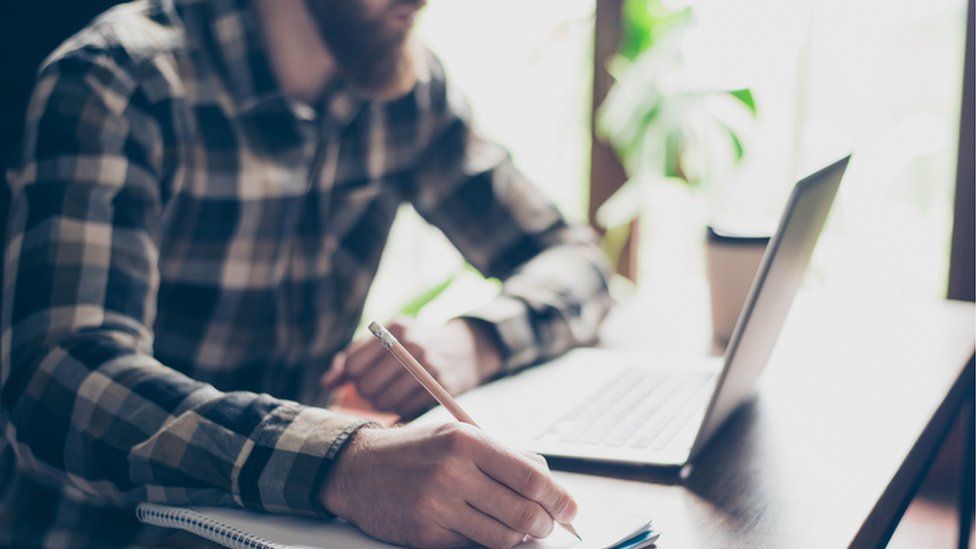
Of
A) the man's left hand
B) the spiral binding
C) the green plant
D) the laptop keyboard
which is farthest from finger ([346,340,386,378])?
the green plant

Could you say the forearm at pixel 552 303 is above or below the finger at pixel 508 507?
below

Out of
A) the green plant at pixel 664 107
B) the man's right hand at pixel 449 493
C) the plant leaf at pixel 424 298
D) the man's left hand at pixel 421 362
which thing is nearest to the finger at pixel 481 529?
the man's right hand at pixel 449 493

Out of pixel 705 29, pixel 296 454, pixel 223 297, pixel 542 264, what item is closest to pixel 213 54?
pixel 223 297

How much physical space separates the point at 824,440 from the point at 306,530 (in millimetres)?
424

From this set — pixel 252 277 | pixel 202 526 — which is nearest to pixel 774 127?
pixel 252 277

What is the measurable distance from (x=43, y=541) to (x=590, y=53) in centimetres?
157

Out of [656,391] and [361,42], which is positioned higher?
[361,42]

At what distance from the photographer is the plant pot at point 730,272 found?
1.18 m

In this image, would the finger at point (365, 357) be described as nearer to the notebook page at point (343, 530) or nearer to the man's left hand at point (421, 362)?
the man's left hand at point (421, 362)

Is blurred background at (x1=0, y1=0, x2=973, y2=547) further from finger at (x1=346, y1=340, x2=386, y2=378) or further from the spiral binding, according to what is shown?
the spiral binding

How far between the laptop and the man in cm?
8

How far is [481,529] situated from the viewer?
61 centimetres

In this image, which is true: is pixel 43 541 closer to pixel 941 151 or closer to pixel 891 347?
pixel 891 347

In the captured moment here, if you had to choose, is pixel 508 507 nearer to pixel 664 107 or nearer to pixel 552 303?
pixel 552 303
